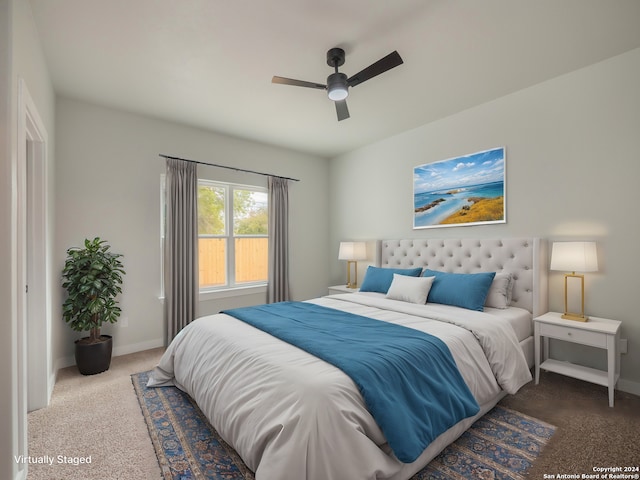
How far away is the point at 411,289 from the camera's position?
3312 millimetres

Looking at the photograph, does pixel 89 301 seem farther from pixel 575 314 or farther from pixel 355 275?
pixel 575 314

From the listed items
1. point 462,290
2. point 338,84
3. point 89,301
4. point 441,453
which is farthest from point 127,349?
point 462,290

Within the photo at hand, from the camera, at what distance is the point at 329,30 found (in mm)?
2254

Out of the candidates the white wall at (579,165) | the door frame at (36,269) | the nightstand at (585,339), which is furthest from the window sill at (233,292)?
the nightstand at (585,339)

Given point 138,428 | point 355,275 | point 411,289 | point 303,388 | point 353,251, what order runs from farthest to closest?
1. point 355,275
2. point 353,251
3. point 411,289
4. point 138,428
5. point 303,388

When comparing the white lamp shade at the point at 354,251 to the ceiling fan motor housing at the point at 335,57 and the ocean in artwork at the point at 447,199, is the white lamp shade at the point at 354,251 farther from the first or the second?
the ceiling fan motor housing at the point at 335,57

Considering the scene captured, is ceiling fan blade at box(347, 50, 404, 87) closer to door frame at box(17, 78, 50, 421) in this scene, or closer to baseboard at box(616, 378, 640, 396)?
door frame at box(17, 78, 50, 421)

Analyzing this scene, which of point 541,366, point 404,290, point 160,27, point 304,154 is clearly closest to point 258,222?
point 304,154

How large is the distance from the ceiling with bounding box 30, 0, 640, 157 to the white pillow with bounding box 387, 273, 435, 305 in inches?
75.3

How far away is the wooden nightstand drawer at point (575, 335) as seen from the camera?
2412mm

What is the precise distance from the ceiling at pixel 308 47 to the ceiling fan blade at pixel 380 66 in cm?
29

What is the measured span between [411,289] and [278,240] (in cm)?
226

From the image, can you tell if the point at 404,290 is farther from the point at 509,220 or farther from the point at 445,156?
the point at 445,156

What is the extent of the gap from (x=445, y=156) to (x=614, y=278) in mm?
2031
